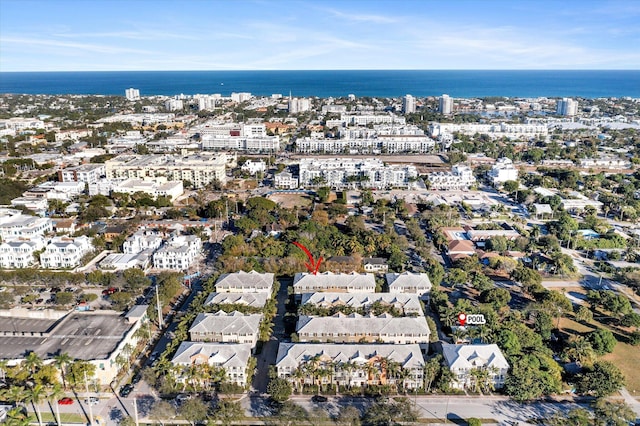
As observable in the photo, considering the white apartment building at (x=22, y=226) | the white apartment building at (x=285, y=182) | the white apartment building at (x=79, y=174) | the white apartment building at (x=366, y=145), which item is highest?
the white apartment building at (x=366, y=145)

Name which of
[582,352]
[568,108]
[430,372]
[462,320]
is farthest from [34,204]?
[568,108]

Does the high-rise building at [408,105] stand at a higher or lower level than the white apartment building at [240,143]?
higher

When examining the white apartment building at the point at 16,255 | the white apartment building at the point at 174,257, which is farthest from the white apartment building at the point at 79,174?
the white apartment building at the point at 174,257

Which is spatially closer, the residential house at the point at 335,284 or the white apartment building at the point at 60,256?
the residential house at the point at 335,284

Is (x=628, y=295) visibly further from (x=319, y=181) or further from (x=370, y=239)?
(x=319, y=181)

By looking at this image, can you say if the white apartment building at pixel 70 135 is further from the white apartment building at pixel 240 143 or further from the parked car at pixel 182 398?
the parked car at pixel 182 398

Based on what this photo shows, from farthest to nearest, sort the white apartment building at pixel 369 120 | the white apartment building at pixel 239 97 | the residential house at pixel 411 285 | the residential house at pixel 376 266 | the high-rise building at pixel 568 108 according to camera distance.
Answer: the white apartment building at pixel 239 97 → the high-rise building at pixel 568 108 → the white apartment building at pixel 369 120 → the residential house at pixel 376 266 → the residential house at pixel 411 285
